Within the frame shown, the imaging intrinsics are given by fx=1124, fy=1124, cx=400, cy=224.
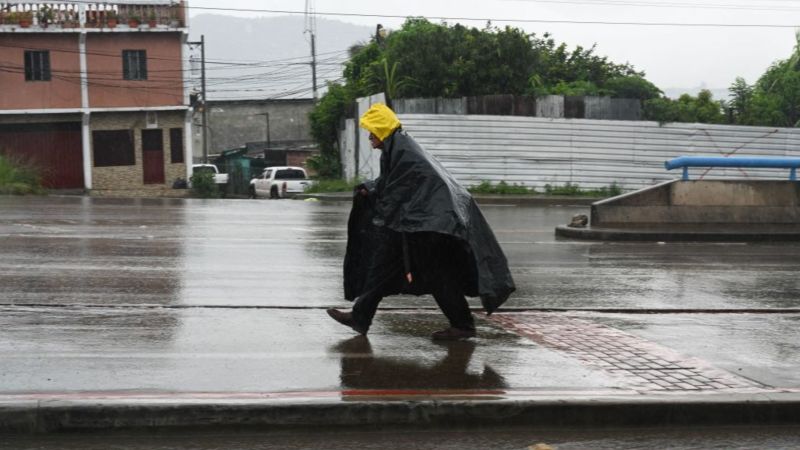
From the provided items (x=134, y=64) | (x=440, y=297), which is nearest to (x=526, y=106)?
(x=134, y=64)

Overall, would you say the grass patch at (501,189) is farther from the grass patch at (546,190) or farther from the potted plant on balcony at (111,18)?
the potted plant on balcony at (111,18)

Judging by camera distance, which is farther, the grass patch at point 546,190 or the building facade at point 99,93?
the building facade at point 99,93

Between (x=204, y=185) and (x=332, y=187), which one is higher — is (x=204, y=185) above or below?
below

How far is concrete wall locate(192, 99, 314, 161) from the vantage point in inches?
3068

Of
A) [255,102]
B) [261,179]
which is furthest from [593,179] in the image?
[255,102]

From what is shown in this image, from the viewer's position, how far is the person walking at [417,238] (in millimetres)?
7730

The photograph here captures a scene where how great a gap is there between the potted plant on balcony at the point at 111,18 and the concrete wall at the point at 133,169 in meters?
3.75

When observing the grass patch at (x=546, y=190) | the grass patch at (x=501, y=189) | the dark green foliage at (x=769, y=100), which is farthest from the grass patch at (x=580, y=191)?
the dark green foliage at (x=769, y=100)

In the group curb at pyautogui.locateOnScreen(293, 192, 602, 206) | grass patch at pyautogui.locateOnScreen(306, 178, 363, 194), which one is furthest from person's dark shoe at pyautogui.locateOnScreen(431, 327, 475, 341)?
grass patch at pyautogui.locateOnScreen(306, 178, 363, 194)

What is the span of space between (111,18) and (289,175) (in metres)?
10.6

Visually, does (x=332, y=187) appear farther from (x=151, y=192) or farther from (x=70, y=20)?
(x=70, y=20)

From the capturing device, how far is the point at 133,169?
48.5 meters

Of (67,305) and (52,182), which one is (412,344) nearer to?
(67,305)

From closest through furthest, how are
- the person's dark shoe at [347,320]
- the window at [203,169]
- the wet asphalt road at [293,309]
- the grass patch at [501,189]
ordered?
the wet asphalt road at [293,309] → the person's dark shoe at [347,320] → the grass patch at [501,189] → the window at [203,169]
